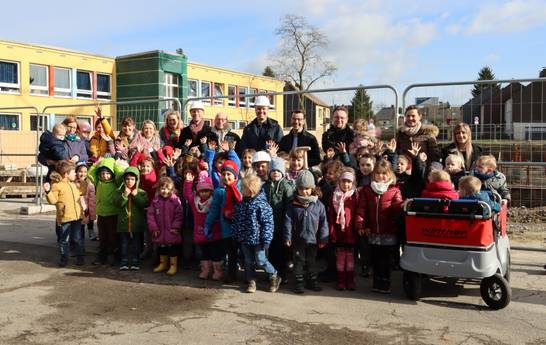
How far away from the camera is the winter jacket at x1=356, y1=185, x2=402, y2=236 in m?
5.62

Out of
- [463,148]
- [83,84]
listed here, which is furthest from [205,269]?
[83,84]

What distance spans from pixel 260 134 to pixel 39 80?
87.2 feet

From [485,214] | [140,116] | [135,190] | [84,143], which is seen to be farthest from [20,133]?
[485,214]

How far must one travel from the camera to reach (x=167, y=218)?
21.9 feet

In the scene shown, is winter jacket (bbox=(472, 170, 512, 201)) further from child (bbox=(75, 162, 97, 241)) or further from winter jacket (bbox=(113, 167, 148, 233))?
child (bbox=(75, 162, 97, 241))

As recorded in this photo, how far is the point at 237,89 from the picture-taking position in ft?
131

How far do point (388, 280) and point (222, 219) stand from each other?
2.00 m

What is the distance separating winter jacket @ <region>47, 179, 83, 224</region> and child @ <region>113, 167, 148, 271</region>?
62cm

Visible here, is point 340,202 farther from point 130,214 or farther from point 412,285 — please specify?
point 130,214

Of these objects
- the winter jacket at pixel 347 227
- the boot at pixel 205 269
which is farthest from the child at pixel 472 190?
the boot at pixel 205 269

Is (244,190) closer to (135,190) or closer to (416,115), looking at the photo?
(135,190)

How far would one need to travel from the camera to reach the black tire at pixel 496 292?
200 inches

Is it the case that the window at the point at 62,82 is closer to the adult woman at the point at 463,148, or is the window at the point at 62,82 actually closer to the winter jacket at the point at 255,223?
the winter jacket at the point at 255,223

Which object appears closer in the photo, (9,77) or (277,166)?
(277,166)
